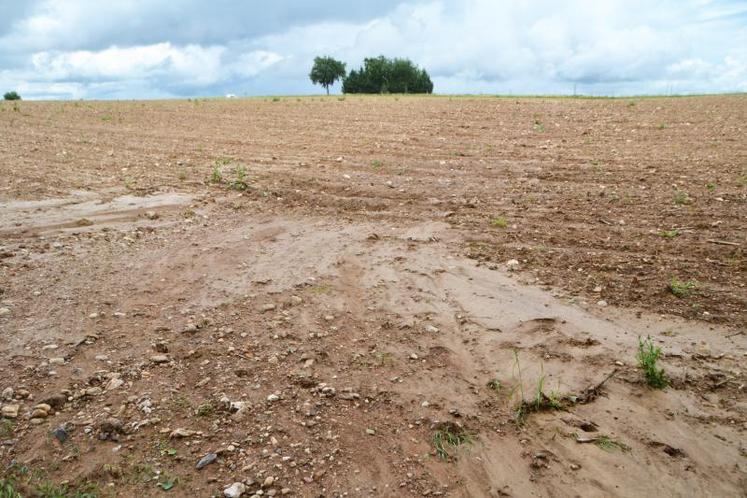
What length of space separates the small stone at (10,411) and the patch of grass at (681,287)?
15.6ft

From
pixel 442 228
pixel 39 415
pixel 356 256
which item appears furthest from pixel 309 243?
pixel 39 415

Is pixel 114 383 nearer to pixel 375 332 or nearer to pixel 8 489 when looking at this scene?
pixel 8 489

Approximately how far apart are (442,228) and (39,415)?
13.8ft

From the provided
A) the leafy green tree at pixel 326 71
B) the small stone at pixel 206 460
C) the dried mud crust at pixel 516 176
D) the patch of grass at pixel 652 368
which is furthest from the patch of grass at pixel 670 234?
the leafy green tree at pixel 326 71

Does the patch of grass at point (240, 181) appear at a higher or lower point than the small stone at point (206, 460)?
higher

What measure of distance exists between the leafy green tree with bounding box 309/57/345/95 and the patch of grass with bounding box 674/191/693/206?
63761 mm

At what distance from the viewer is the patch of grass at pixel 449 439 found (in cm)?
295

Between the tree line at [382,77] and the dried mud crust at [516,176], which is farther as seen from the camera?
the tree line at [382,77]

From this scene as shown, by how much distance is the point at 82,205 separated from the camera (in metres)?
6.70

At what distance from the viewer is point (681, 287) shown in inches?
174

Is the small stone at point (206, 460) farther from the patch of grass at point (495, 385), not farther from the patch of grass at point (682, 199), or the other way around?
A: the patch of grass at point (682, 199)

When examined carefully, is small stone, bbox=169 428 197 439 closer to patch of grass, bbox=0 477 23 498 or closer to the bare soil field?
the bare soil field

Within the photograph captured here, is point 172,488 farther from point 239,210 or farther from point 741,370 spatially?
point 239,210

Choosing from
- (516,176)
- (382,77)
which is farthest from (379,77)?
(516,176)
